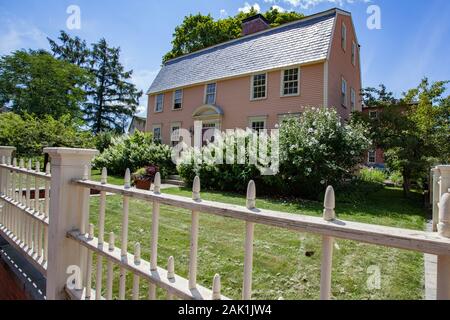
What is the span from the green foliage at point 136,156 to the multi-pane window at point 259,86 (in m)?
5.64

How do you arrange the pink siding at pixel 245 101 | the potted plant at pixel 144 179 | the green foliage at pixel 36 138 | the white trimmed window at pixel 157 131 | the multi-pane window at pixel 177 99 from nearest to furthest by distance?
1. the potted plant at pixel 144 179
2. the green foliage at pixel 36 138
3. the pink siding at pixel 245 101
4. the multi-pane window at pixel 177 99
5. the white trimmed window at pixel 157 131

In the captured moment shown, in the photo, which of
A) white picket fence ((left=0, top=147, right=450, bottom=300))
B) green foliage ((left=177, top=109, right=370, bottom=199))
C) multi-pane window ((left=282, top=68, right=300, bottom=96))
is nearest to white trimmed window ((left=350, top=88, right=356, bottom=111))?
multi-pane window ((left=282, top=68, right=300, bottom=96))

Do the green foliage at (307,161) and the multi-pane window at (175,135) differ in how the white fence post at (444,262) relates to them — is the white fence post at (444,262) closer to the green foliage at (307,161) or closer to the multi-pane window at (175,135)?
the green foliage at (307,161)

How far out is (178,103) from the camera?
18656 millimetres

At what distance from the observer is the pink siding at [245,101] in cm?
1270

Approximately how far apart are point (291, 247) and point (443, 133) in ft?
28.9

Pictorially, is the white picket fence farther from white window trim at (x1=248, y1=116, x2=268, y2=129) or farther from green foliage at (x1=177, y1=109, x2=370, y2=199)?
white window trim at (x1=248, y1=116, x2=268, y2=129)

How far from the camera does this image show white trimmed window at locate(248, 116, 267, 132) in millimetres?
14190

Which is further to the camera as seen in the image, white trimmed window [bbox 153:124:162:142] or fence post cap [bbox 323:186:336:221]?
white trimmed window [bbox 153:124:162:142]

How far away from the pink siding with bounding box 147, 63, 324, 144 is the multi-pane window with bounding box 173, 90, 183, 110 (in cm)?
34

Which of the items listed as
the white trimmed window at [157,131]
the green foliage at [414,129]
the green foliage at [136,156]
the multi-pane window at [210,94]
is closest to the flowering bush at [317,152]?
the green foliage at [414,129]
